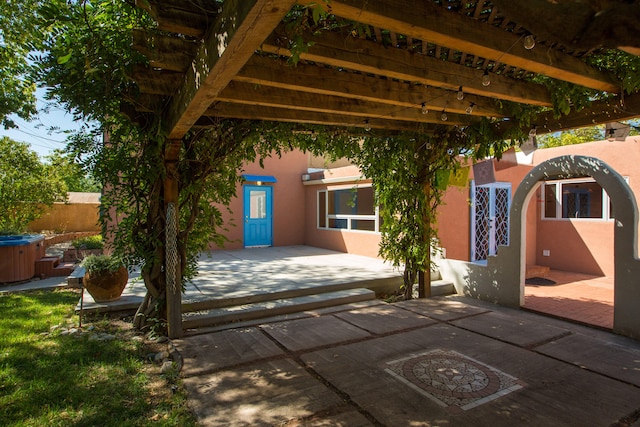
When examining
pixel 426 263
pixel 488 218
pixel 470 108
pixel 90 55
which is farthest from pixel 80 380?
pixel 488 218

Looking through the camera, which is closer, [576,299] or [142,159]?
[142,159]

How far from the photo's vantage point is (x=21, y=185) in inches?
339

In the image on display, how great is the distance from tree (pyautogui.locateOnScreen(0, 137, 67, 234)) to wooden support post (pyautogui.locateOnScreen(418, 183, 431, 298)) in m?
9.27

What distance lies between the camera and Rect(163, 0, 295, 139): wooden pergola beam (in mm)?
1560

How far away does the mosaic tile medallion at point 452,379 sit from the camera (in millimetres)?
2795

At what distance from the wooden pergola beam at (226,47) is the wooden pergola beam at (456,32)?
279 mm

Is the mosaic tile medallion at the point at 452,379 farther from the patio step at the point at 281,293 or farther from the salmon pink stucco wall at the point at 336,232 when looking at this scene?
the salmon pink stucco wall at the point at 336,232

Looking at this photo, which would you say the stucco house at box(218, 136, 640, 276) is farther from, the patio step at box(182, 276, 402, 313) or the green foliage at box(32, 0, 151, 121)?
the green foliage at box(32, 0, 151, 121)

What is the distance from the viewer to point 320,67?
3197 millimetres

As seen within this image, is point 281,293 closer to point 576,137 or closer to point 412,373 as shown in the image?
point 412,373

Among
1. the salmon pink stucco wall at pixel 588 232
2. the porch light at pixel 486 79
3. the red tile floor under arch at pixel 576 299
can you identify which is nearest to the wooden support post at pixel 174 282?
the porch light at pixel 486 79

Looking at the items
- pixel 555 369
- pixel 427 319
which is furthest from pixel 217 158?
pixel 555 369

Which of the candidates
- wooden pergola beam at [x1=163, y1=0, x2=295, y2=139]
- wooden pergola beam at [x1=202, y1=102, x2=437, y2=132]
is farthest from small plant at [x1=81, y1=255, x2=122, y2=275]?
wooden pergola beam at [x1=163, y1=0, x2=295, y2=139]

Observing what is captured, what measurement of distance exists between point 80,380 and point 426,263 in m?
4.78
